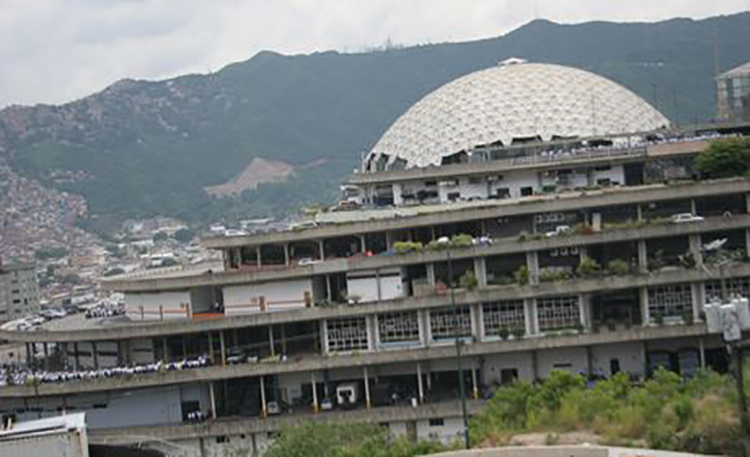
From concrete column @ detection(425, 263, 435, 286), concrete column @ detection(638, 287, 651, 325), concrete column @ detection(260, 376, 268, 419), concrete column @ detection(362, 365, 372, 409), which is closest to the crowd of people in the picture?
concrete column @ detection(260, 376, 268, 419)

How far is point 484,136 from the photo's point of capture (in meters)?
59.7

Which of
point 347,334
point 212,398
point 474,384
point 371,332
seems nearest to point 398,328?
point 371,332

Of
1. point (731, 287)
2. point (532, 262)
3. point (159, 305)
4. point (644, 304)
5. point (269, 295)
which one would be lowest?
point (644, 304)

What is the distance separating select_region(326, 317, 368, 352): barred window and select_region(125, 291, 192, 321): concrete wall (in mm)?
6888

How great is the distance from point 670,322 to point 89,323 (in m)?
27.4

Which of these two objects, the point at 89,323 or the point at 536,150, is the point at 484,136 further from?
the point at 89,323

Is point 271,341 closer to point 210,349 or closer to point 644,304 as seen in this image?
point 210,349

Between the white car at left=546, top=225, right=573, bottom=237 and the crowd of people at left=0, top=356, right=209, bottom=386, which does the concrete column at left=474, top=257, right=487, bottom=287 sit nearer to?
the white car at left=546, top=225, right=573, bottom=237

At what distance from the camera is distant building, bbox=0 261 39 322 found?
11969 centimetres

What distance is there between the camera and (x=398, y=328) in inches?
1762

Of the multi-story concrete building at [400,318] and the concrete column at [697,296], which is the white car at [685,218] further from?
the concrete column at [697,296]

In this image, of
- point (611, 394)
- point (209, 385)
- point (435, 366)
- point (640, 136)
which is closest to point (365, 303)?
point (435, 366)

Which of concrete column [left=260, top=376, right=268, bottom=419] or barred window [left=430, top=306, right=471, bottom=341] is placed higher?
barred window [left=430, top=306, right=471, bottom=341]

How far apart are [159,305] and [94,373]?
14.8 feet
